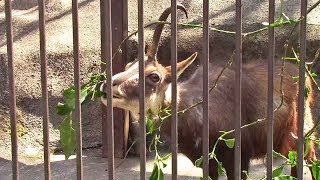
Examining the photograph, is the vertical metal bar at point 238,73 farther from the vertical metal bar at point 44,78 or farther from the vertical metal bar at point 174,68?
the vertical metal bar at point 44,78

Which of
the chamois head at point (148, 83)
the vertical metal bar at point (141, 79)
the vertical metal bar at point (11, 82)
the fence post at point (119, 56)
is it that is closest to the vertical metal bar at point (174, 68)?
the vertical metal bar at point (141, 79)

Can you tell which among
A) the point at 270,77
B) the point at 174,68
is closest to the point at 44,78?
the point at 174,68

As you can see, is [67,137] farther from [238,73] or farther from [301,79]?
[301,79]

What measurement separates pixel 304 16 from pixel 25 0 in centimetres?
587

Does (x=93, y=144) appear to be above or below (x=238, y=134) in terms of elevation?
below

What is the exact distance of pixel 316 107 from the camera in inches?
300

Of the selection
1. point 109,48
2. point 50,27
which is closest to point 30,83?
point 50,27

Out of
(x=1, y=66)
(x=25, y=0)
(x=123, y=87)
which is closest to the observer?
(x=123, y=87)

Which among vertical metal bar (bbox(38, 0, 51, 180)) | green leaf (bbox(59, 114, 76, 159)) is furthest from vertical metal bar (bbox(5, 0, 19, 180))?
green leaf (bbox(59, 114, 76, 159))

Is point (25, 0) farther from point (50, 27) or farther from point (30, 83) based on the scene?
point (30, 83)

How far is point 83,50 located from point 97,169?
140cm

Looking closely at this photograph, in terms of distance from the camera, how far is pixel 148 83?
5926 mm

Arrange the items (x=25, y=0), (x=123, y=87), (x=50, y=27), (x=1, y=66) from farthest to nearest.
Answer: (x=25, y=0) → (x=50, y=27) → (x=1, y=66) → (x=123, y=87)

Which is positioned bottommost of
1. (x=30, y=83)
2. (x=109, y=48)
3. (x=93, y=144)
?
(x=93, y=144)
